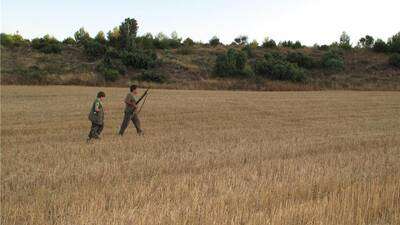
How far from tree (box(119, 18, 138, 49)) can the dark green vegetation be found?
12cm

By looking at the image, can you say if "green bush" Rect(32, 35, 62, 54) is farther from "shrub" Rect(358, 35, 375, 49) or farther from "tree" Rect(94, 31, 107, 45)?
"shrub" Rect(358, 35, 375, 49)

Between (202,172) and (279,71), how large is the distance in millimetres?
39708

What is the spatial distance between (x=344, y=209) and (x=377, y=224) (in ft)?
1.60

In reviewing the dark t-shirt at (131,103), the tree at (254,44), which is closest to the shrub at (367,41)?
the tree at (254,44)

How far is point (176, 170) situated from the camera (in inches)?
355

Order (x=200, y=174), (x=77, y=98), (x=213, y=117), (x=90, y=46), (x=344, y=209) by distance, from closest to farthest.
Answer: (x=344, y=209) → (x=200, y=174) → (x=213, y=117) → (x=77, y=98) → (x=90, y=46)

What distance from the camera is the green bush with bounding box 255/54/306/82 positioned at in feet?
154

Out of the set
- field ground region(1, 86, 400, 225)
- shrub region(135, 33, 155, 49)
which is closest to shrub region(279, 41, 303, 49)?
shrub region(135, 33, 155, 49)

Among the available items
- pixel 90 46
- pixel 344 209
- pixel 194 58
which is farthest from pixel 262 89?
pixel 344 209

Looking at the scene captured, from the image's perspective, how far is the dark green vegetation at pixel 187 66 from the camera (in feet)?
141

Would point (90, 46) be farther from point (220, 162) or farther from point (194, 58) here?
point (220, 162)

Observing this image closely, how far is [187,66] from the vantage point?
5003 centimetres

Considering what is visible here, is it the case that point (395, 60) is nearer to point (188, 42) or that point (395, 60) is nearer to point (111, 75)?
point (188, 42)

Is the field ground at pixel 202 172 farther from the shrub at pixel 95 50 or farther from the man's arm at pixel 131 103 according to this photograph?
the shrub at pixel 95 50
